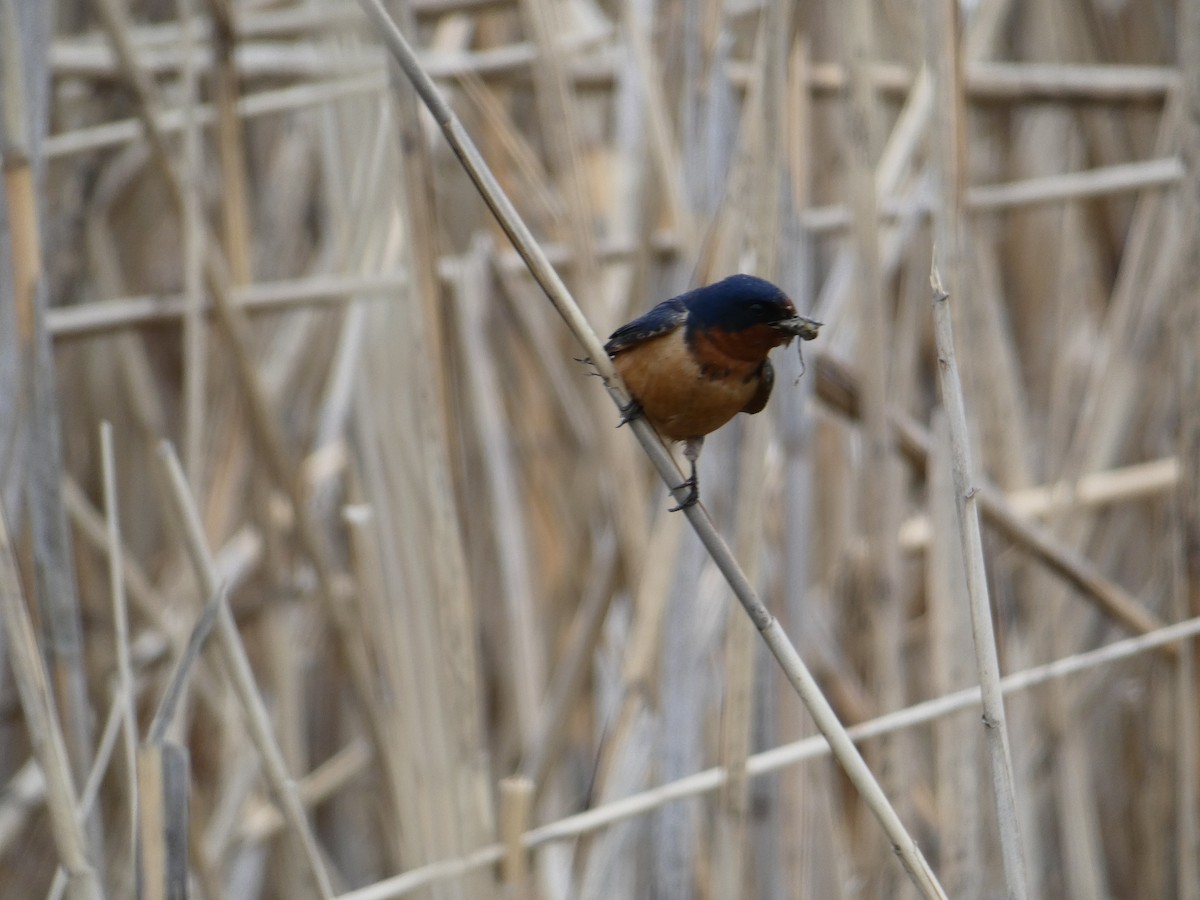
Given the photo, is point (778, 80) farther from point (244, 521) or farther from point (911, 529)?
point (244, 521)

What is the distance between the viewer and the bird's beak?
124 cm

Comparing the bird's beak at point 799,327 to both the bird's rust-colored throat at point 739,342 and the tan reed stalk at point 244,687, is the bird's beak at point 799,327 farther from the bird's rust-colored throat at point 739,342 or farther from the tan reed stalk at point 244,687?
the tan reed stalk at point 244,687

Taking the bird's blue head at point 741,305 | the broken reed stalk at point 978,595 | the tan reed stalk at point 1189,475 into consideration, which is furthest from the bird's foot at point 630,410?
the tan reed stalk at point 1189,475

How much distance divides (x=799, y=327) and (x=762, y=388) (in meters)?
0.17

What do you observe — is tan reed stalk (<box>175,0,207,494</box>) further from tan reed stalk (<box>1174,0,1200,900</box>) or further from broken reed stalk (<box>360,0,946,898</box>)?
tan reed stalk (<box>1174,0,1200,900</box>)

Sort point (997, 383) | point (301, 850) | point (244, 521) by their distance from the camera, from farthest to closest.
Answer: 1. point (244, 521)
2. point (997, 383)
3. point (301, 850)

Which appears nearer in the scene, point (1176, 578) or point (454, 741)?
point (454, 741)

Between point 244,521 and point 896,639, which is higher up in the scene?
point 896,639

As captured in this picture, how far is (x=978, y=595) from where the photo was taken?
1012 millimetres

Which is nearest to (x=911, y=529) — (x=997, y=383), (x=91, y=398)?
(x=997, y=383)

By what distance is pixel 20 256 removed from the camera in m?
1.37

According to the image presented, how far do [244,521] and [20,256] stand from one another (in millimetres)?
1548

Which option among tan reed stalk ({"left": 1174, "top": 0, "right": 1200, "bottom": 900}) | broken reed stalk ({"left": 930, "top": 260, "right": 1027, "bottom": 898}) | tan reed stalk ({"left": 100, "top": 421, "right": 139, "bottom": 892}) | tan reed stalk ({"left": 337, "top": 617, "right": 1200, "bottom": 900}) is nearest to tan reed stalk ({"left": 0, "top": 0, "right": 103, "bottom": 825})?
tan reed stalk ({"left": 100, "top": 421, "right": 139, "bottom": 892})

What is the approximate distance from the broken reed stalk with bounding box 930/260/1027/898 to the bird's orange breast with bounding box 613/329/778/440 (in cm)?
38
